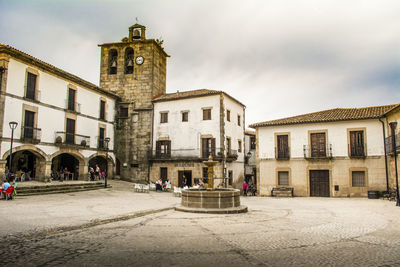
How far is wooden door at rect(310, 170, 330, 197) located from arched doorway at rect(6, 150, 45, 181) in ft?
63.7

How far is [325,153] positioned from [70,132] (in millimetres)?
19468

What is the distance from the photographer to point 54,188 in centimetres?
1862

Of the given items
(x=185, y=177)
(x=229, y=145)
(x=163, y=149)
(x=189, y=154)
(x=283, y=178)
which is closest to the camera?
(x=283, y=178)

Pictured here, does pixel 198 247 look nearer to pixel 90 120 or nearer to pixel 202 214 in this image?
pixel 202 214

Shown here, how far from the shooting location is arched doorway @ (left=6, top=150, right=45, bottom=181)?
69.9 ft

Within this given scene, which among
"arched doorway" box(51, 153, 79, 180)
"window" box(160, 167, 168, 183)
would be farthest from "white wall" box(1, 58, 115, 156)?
"window" box(160, 167, 168, 183)

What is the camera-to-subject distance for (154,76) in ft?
98.4

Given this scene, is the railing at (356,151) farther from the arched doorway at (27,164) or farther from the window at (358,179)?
the arched doorway at (27,164)

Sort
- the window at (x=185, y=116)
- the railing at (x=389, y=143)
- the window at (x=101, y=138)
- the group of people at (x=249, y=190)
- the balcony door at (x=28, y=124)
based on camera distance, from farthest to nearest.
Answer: the window at (x=185, y=116)
the window at (x=101, y=138)
the group of people at (x=249, y=190)
the balcony door at (x=28, y=124)
the railing at (x=389, y=143)

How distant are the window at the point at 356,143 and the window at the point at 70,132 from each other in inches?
823

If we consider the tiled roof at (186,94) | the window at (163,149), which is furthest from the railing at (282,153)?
the window at (163,149)

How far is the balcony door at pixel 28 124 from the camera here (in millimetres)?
19984

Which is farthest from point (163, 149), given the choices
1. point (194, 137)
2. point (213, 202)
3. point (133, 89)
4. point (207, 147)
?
point (213, 202)

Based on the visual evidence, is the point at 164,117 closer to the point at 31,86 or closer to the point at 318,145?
the point at 31,86
